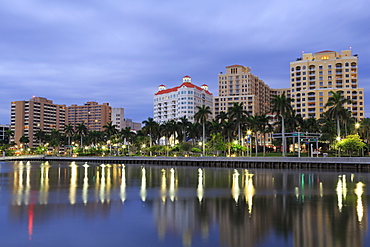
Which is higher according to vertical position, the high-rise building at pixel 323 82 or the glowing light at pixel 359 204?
the high-rise building at pixel 323 82

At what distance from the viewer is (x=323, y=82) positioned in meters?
194

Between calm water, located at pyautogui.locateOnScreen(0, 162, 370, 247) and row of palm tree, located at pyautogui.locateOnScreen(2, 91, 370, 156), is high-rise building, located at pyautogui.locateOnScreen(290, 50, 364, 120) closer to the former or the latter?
row of palm tree, located at pyautogui.locateOnScreen(2, 91, 370, 156)

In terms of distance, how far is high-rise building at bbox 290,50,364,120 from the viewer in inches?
7357

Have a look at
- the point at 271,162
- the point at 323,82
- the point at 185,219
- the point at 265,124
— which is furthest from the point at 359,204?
the point at 323,82

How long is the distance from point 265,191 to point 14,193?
2775cm

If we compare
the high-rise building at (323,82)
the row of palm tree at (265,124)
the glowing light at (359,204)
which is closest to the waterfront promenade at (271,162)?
the row of palm tree at (265,124)

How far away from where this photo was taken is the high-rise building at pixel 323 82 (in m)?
187

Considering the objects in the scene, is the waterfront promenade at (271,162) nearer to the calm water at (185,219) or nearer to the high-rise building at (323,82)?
the calm water at (185,219)

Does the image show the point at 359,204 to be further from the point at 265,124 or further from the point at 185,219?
the point at 265,124

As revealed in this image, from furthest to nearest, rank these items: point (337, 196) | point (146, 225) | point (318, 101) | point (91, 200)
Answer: point (318, 101)
point (337, 196)
point (91, 200)
point (146, 225)

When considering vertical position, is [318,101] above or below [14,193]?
above

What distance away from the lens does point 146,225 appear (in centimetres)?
2500

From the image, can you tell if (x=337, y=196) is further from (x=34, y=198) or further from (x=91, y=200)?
(x=34, y=198)

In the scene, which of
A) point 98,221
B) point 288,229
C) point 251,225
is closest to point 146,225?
point 98,221
